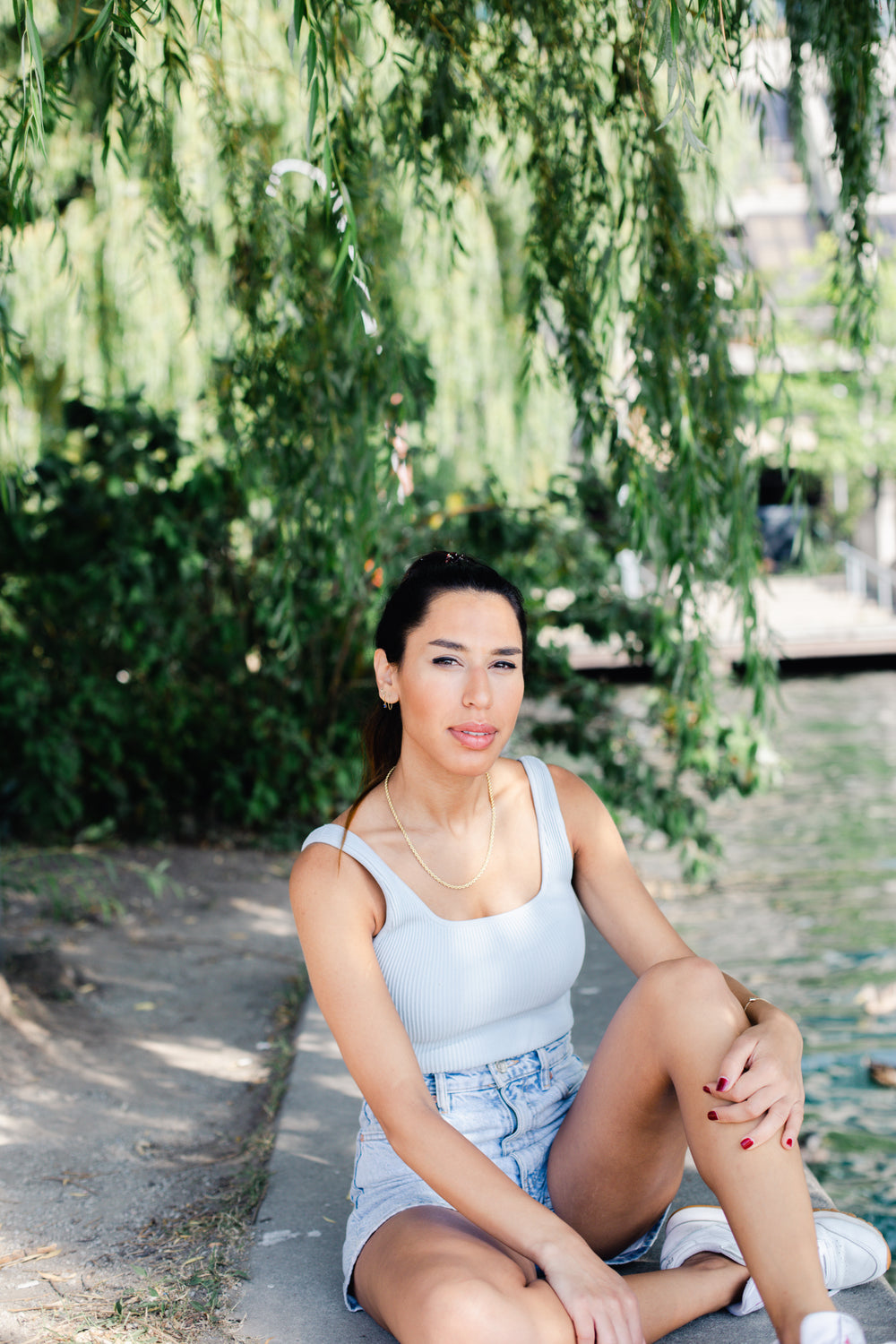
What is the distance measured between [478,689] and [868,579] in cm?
1673

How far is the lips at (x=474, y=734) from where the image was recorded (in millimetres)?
2021

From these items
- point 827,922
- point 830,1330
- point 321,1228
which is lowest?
point 827,922

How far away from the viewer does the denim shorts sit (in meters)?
1.93

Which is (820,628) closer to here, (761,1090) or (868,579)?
(868,579)

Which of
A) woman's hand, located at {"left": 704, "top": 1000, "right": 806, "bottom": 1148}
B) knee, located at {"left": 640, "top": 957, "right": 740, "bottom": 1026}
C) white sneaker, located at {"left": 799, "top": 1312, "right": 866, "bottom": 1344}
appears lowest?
white sneaker, located at {"left": 799, "top": 1312, "right": 866, "bottom": 1344}

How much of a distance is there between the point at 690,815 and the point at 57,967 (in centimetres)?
294

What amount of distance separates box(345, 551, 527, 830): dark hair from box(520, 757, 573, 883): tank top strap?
258mm

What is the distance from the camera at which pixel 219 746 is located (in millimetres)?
6051

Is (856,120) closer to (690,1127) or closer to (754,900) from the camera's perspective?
(690,1127)

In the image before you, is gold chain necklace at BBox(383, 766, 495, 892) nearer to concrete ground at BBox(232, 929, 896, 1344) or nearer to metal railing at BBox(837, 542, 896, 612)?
concrete ground at BBox(232, 929, 896, 1344)

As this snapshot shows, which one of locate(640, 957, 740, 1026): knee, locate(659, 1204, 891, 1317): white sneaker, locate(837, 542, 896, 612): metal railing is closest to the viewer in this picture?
locate(640, 957, 740, 1026): knee

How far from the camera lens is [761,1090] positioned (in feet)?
5.46

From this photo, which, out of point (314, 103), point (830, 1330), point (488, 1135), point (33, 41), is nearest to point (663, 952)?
point (488, 1135)

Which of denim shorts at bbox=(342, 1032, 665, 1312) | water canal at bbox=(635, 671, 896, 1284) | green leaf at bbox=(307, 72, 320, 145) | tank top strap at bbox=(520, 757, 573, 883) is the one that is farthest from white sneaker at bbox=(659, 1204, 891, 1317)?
green leaf at bbox=(307, 72, 320, 145)
